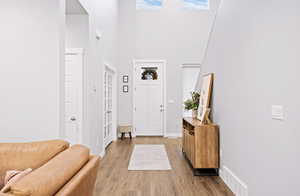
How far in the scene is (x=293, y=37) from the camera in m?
1.81

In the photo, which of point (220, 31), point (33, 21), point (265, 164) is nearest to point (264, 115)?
point (265, 164)

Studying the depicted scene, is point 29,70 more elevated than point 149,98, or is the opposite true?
point 29,70

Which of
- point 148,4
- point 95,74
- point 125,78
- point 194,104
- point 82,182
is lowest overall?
point 82,182

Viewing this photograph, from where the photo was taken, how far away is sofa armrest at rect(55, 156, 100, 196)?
130 centimetres

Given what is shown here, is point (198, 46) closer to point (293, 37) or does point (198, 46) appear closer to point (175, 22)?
point (175, 22)

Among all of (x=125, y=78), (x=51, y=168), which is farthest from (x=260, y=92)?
(x=125, y=78)

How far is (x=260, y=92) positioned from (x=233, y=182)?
4.28 feet

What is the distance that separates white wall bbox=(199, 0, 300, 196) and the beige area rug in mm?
1317

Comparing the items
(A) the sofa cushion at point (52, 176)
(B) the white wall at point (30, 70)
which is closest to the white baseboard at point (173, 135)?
(B) the white wall at point (30, 70)

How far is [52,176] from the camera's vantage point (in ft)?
4.16

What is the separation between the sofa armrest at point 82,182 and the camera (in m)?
1.30

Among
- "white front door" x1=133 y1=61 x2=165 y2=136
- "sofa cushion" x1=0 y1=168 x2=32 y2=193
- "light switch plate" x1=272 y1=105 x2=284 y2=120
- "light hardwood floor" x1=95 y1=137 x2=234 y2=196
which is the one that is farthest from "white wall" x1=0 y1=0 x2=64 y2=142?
"white front door" x1=133 y1=61 x2=165 y2=136

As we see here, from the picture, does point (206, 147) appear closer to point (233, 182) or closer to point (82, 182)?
point (233, 182)

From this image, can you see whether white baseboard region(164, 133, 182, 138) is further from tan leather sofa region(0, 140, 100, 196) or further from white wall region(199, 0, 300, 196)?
tan leather sofa region(0, 140, 100, 196)
